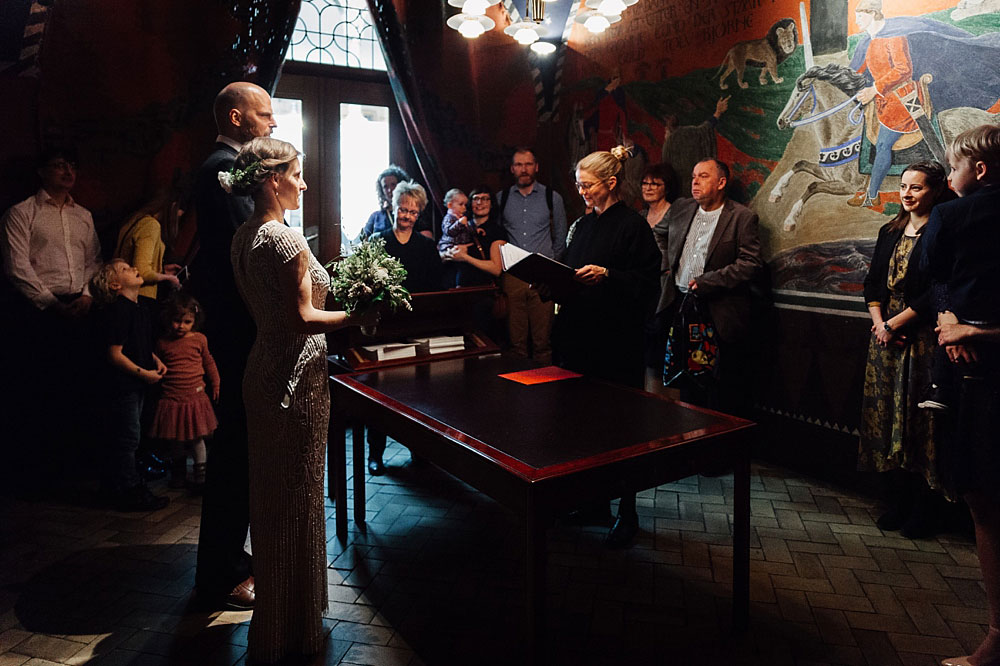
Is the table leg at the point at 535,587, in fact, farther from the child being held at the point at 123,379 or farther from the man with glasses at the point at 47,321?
the man with glasses at the point at 47,321

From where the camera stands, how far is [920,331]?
3.93 meters

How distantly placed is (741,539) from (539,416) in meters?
0.92

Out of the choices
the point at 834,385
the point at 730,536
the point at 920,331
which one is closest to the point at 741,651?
the point at 730,536

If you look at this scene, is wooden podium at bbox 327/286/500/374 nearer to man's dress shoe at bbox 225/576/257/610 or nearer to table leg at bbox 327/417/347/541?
table leg at bbox 327/417/347/541

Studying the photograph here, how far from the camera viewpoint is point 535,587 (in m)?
2.25

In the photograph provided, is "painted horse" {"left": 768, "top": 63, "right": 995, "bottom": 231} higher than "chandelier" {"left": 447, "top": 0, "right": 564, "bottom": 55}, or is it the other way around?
"chandelier" {"left": 447, "top": 0, "right": 564, "bottom": 55}

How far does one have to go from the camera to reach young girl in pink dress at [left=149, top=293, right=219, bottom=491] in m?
4.55

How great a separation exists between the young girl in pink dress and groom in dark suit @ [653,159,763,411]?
3206 millimetres

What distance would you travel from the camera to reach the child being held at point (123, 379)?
429cm

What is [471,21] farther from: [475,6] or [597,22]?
[597,22]

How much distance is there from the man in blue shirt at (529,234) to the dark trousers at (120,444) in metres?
2.86

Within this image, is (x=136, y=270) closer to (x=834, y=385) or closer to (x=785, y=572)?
(x=785, y=572)

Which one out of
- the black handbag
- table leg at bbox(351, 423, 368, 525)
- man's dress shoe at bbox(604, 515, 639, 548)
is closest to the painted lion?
the black handbag

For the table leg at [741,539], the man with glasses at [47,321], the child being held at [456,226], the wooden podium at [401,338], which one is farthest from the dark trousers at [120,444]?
the table leg at [741,539]
